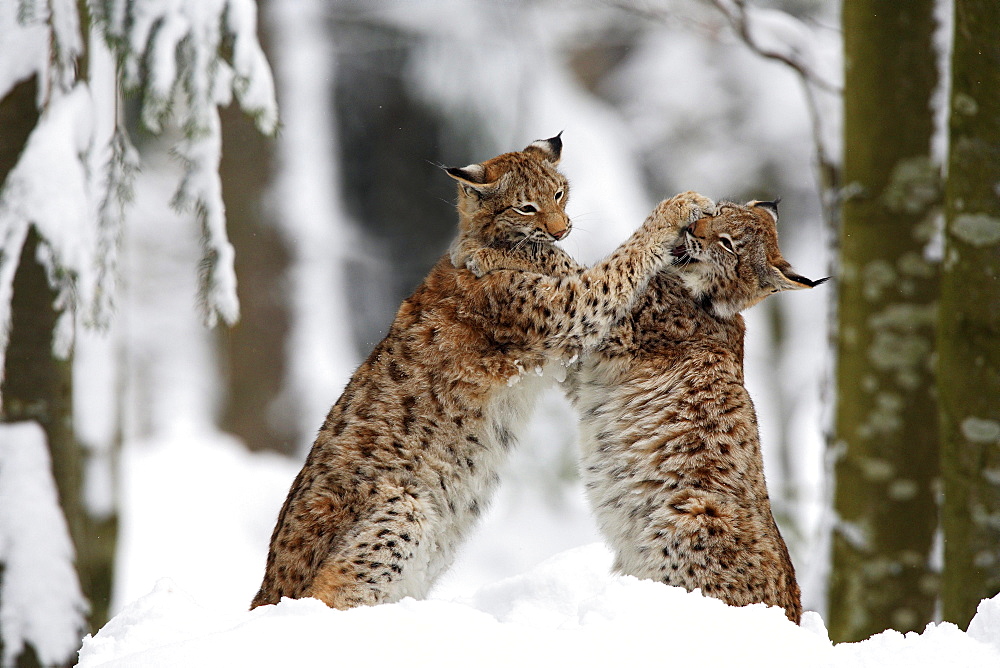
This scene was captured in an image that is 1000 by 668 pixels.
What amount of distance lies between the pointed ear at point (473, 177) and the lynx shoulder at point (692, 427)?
745 millimetres

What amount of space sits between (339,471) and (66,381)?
81.5 inches

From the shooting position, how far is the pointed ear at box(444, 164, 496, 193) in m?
3.96

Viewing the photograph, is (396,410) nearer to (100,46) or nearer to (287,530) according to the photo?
(287,530)

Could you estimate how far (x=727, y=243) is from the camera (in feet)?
13.3

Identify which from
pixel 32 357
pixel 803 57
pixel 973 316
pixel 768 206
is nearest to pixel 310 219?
pixel 803 57

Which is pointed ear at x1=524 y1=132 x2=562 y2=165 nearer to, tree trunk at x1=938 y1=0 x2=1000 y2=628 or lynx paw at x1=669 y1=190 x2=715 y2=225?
lynx paw at x1=669 y1=190 x2=715 y2=225

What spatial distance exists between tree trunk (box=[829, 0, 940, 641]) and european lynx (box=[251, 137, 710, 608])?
2.25 m

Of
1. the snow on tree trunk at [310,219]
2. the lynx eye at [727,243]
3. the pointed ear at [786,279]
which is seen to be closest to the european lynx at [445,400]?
the lynx eye at [727,243]

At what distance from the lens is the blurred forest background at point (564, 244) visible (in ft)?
15.3

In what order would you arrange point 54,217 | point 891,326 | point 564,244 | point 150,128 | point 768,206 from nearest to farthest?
point 768,206, point 150,128, point 54,217, point 891,326, point 564,244

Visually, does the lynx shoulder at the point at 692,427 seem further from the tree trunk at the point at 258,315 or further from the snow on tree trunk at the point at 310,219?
the tree trunk at the point at 258,315

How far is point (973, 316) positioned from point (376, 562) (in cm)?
271

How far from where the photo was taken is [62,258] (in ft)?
15.3

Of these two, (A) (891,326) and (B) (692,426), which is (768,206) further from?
(A) (891,326)
